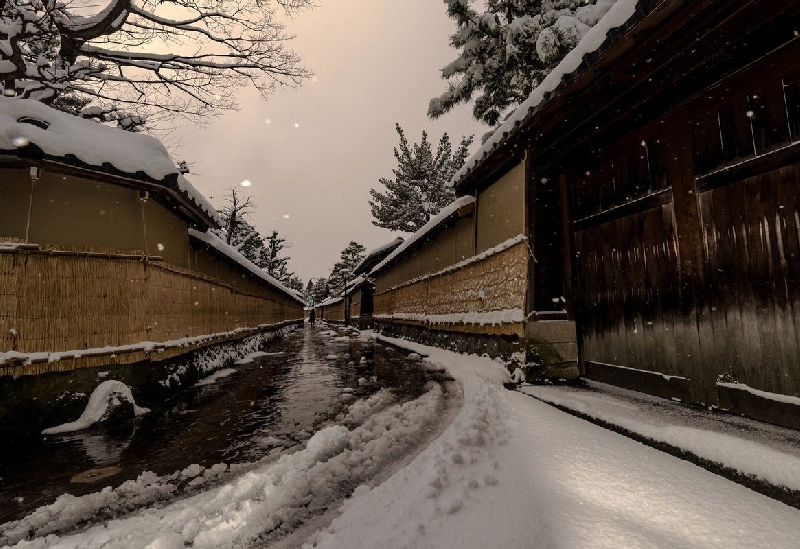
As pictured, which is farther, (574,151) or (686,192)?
(574,151)

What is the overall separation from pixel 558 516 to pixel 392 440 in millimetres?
1685

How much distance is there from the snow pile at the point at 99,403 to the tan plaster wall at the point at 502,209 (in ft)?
20.2

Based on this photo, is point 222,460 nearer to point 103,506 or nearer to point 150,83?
point 103,506

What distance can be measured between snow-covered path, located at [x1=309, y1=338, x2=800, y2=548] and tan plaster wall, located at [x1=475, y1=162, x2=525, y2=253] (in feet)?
13.0

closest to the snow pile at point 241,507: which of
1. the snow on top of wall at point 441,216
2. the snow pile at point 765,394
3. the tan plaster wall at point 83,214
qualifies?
the snow pile at point 765,394

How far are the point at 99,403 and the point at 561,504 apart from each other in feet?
17.0

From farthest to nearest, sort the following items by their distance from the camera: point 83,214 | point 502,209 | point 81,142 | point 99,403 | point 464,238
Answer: point 464,238, point 502,209, point 83,214, point 81,142, point 99,403

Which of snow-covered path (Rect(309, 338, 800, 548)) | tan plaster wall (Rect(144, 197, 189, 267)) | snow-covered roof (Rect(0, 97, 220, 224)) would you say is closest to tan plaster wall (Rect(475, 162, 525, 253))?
snow-covered path (Rect(309, 338, 800, 548))

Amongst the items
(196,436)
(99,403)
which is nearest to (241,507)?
(196,436)

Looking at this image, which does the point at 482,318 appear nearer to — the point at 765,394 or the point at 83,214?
the point at 765,394

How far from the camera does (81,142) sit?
4.59 m

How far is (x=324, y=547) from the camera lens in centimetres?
169

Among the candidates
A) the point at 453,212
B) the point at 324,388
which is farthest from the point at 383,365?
the point at 453,212

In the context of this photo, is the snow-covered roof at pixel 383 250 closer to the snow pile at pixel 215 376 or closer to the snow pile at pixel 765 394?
the snow pile at pixel 215 376
